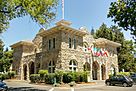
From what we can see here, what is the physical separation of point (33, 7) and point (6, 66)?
148 feet

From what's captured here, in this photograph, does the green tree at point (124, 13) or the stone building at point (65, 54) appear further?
the stone building at point (65, 54)

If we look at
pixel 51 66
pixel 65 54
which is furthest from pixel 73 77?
pixel 51 66

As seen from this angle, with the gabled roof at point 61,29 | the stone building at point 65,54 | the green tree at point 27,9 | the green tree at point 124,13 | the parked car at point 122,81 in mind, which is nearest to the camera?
the green tree at point 124,13

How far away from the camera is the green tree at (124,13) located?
7.55 meters

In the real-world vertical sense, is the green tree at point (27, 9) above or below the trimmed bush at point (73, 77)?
above

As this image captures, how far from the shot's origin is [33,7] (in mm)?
21125

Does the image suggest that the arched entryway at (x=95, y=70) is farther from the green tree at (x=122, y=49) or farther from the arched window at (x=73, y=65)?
the green tree at (x=122, y=49)

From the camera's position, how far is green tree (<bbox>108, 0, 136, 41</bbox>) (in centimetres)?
755

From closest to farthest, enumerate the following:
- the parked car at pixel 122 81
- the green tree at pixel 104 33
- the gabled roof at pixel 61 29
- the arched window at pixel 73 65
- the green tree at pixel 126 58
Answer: the parked car at pixel 122 81
the gabled roof at pixel 61 29
the arched window at pixel 73 65
the green tree at pixel 126 58
the green tree at pixel 104 33

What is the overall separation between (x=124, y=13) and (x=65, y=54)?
28.0 m

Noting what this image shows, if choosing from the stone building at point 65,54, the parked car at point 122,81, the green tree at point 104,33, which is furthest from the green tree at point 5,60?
the parked car at point 122,81

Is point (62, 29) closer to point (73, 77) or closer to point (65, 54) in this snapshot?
point (65, 54)

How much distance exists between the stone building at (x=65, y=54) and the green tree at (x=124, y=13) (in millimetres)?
26892

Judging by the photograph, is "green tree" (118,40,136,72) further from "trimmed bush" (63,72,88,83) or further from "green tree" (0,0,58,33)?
"green tree" (0,0,58,33)
